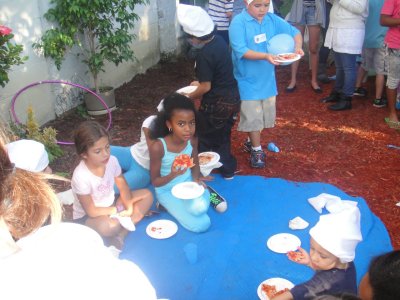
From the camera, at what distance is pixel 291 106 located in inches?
214

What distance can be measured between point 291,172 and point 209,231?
49.4 inches

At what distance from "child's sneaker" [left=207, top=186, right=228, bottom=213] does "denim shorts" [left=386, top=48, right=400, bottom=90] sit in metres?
2.68

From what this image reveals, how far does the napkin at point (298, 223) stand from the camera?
2.84m

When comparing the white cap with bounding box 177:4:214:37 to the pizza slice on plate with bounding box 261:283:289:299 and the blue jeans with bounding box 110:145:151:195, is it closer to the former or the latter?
the blue jeans with bounding box 110:145:151:195

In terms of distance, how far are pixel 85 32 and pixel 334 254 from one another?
4.49 meters

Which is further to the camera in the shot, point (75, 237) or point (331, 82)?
point (331, 82)

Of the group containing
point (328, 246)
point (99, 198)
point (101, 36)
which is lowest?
point (99, 198)

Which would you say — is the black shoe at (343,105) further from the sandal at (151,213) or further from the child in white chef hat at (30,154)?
the child in white chef hat at (30,154)

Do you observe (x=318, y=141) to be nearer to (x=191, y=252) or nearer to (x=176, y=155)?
(x=176, y=155)

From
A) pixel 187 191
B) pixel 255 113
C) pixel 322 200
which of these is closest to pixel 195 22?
pixel 255 113

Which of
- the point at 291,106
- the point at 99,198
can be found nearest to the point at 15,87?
the point at 99,198

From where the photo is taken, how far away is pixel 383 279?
131 centimetres

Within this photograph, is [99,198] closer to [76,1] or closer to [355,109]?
[76,1]

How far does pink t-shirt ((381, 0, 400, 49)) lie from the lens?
13.7 feet
